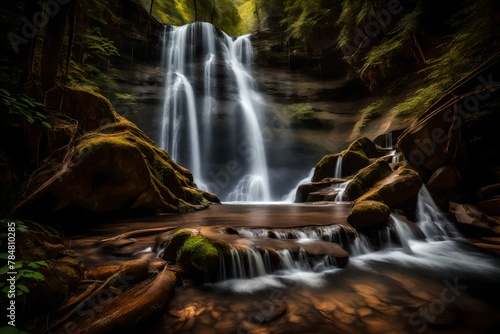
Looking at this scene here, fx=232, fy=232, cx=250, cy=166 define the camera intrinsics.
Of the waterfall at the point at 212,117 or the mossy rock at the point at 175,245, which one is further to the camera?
the waterfall at the point at 212,117

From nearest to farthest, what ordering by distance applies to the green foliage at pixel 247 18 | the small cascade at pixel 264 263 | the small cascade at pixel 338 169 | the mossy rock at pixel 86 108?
the small cascade at pixel 264 263 → the mossy rock at pixel 86 108 → the small cascade at pixel 338 169 → the green foliage at pixel 247 18

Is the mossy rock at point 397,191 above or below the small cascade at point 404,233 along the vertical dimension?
above

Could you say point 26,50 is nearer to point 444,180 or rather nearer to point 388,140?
point 444,180

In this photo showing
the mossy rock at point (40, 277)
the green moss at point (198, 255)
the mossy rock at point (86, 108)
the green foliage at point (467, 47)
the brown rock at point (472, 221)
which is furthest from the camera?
the green foliage at point (467, 47)

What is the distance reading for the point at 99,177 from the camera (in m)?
5.66

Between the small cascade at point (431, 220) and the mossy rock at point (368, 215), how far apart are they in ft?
6.40

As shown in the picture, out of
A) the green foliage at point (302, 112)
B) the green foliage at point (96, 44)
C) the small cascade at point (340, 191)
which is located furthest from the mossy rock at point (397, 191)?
the green foliage at point (302, 112)

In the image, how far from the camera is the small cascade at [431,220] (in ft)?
20.3

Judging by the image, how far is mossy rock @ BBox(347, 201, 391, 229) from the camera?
507 centimetres

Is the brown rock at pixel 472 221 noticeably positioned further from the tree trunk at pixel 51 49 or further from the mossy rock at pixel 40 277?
the tree trunk at pixel 51 49

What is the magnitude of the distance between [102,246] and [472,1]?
1741 centimetres

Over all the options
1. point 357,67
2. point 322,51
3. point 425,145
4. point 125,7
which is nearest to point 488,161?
point 425,145

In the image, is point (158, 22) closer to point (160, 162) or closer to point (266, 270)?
point (160, 162)

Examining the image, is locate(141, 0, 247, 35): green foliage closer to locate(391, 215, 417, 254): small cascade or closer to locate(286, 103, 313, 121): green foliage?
locate(286, 103, 313, 121): green foliage
